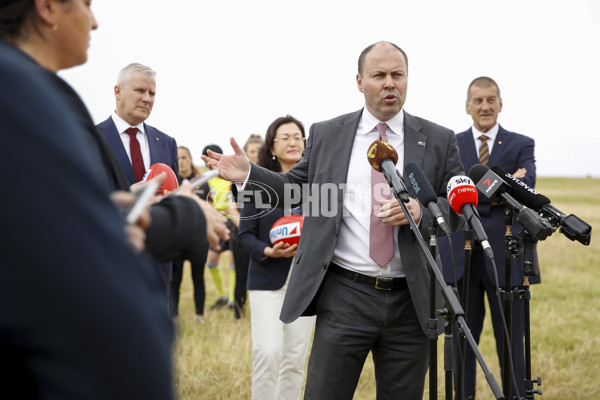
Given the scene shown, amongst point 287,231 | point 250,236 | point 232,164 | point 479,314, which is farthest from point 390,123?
point 479,314

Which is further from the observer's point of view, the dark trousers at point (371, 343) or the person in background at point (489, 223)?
the person in background at point (489, 223)

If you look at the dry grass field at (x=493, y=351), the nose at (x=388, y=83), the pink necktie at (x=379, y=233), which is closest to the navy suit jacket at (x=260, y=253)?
the dry grass field at (x=493, y=351)

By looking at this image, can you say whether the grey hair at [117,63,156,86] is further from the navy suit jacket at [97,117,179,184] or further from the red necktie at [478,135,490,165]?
the red necktie at [478,135,490,165]

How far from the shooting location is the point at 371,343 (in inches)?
134

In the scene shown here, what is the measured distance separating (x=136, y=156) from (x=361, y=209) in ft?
6.25

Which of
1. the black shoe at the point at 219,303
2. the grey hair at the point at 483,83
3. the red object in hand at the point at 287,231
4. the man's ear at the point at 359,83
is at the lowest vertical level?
the black shoe at the point at 219,303

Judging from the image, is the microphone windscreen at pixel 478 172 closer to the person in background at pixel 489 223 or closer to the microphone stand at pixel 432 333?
the microphone stand at pixel 432 333

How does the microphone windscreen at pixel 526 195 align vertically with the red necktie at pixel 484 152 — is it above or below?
below

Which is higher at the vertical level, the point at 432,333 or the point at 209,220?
the point at 209,220

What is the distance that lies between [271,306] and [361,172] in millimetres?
1611

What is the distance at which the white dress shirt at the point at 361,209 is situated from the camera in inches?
134

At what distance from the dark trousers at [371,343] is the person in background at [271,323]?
1.07m

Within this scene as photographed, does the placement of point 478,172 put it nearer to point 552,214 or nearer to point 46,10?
point 552,214

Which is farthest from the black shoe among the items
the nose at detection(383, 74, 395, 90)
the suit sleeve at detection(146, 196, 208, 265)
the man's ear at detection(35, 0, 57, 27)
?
the man's ear at detection(35, 0, 57, 27)
